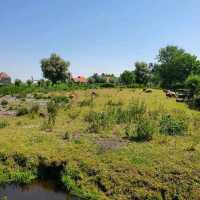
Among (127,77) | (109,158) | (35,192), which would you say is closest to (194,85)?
(109,158)

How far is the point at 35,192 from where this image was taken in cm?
907

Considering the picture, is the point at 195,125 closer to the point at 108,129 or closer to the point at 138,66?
the point at 108,129

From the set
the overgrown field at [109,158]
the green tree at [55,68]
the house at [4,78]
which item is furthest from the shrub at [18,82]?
the overgrown field at [109,158]

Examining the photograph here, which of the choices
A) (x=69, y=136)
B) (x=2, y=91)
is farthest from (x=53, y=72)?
(x=69, y=136)

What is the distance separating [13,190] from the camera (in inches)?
358

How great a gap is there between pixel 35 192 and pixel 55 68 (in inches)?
2391

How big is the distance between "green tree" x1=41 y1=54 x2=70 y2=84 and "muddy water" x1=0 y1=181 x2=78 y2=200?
197 ft

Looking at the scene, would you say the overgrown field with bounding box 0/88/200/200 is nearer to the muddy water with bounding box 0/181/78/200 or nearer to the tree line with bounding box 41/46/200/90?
the muddy water with bounding box 0/181/78/200

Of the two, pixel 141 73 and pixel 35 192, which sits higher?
pixel 141 73

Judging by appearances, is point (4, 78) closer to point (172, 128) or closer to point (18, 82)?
point (18, 82)

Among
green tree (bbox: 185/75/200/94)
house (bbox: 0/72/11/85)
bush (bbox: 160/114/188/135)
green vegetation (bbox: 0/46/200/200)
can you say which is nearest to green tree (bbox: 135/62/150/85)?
house (bbox: 0/72/11/85)

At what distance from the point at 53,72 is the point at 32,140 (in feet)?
188

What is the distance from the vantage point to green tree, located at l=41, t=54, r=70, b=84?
6869 centimetres

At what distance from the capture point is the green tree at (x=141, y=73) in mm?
74188
